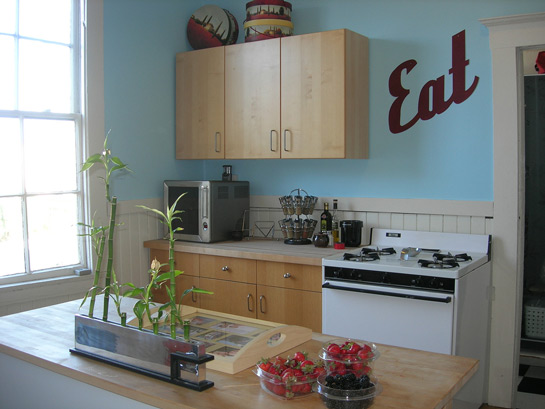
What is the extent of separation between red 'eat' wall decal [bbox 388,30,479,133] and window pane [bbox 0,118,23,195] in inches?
89.5

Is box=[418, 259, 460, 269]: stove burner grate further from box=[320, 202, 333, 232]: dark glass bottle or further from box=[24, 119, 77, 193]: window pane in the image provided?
box=[24, 119, 77, 193]: window pane

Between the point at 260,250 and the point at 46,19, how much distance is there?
1.90m

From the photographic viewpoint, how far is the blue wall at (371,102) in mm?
3623

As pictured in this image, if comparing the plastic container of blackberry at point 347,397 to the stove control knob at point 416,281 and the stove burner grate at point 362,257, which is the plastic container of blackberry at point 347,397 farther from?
the stove burner grate at point 362,257

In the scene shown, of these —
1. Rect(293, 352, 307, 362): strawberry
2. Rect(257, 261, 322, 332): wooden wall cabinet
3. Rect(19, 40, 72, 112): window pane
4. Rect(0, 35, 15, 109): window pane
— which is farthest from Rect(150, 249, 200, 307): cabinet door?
Rect(293, 352, 307, 362): strawberry

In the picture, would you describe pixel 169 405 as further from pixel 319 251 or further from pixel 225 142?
pixel 225 142

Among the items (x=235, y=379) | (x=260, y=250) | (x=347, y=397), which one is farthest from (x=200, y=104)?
(x=347, y=397)

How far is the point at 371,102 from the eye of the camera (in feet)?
13.0

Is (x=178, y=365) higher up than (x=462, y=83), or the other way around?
(x=462, y=83)

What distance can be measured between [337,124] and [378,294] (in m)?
1.10

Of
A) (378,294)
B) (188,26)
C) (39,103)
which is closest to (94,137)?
(39,103)

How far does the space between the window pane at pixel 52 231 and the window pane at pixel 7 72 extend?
573mm

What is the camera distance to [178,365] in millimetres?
1708

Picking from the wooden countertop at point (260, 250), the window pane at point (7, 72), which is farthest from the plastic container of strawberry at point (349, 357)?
the window pane at point (7, 72)
